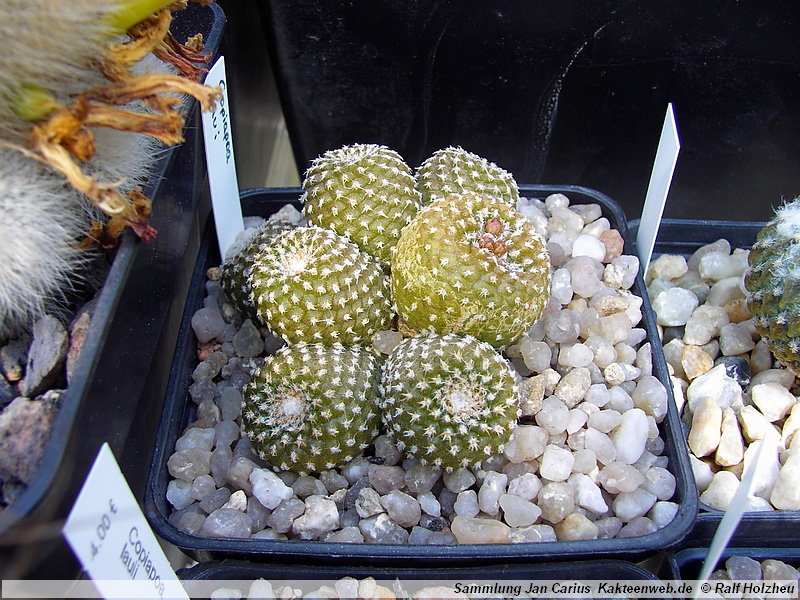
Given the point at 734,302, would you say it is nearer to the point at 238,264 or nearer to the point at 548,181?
the point at 548,181

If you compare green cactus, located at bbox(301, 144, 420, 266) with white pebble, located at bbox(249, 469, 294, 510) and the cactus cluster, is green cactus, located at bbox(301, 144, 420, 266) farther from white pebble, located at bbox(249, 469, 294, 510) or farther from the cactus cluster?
white pebble, located at bbox(249, 469, 294, 510)

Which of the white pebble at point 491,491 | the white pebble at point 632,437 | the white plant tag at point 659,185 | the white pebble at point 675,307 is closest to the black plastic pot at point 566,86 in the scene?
the white plant tag at point 659,185

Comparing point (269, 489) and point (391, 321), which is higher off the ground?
point (391, 321)

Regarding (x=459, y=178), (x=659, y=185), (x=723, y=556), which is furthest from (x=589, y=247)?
(x=723, y=556)

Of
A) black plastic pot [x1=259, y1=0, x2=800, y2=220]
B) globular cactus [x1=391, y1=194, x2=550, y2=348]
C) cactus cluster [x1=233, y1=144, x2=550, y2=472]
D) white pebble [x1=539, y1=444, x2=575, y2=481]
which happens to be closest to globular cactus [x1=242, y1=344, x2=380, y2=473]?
cactus cluster [x1=233, y1=144, x2=550, y2=472]

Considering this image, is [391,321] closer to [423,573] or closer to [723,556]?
[423,573]

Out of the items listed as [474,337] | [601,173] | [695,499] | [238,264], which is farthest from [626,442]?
[601,173]

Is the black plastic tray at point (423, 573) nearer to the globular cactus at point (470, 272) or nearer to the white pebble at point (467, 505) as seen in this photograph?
the white pebble at point (467, 505)
